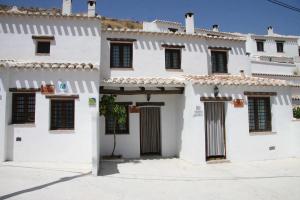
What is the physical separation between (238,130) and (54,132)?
859 cm

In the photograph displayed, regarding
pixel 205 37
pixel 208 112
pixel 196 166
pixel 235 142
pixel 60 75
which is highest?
pixel 205 37

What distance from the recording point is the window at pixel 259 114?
45.0ft

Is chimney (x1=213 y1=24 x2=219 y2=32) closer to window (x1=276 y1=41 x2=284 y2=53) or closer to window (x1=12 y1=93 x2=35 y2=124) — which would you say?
window (x1=276 y1=41 x2=284 y2=53)

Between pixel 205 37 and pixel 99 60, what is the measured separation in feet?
22.1

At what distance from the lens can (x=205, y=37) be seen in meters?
16.5

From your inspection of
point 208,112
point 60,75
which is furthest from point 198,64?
point 60,75

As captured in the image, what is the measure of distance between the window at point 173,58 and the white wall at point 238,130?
3151mm

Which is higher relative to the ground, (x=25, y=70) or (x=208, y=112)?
(x=25, y=70)

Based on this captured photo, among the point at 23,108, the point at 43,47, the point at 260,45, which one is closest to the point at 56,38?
Answer: the point at 43,47

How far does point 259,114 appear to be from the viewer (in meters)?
13.9

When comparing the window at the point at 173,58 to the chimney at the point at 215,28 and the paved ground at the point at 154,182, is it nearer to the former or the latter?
the paved ground at the point at 154,182

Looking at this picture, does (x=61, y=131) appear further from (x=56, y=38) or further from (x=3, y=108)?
(x=56, y=38)

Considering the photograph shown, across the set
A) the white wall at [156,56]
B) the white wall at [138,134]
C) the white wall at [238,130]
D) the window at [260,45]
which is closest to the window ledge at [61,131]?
the white wall at [138,134]

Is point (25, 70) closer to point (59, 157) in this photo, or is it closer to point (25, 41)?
point (25, 41)
